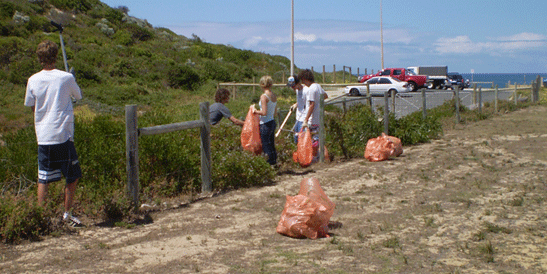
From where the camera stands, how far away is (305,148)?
809 cm

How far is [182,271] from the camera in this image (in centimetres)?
392

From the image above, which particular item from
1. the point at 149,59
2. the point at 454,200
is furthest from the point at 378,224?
the point at 149,59

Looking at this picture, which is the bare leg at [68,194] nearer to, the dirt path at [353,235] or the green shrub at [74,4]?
the dirt path at [353,235]

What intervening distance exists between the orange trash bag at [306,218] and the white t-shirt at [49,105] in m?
2.11

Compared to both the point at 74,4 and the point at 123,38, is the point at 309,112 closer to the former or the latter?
the point at 123,38

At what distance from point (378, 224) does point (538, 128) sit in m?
10.4

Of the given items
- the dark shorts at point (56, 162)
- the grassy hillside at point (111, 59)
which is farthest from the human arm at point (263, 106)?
the grassy hillside at point (111, 59)

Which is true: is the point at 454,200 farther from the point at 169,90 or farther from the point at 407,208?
the point at 169,90

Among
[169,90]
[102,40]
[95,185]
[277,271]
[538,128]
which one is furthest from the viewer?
[102,40]

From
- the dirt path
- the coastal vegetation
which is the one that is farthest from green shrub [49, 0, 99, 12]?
the dirt path

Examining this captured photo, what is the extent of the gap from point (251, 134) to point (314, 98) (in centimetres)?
126

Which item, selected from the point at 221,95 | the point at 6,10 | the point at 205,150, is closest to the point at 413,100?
the point at 221,95

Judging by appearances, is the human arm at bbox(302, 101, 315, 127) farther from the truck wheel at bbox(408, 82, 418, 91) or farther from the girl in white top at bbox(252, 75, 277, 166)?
the truck wheel at bbox(408, 82, 418, 91)

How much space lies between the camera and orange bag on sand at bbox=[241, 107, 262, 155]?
24.4 feet
